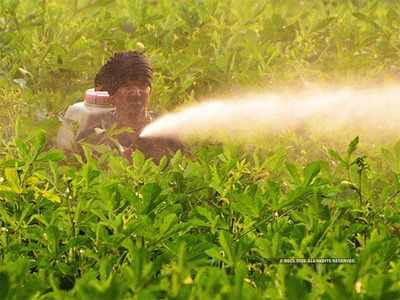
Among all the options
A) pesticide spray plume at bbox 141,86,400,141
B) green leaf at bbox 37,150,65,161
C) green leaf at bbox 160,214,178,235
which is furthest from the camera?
pesticide spray plume at bbox 141,86,400,141

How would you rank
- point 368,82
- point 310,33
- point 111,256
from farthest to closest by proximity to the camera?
point 310,33, point 368,82, point 111,256

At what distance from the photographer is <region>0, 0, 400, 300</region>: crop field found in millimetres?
2732

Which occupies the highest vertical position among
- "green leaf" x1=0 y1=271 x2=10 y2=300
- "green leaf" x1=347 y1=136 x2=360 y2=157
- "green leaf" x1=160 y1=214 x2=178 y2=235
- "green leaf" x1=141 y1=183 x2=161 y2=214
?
"green leaf" x1=347 y1=136 x2=360 y2=157

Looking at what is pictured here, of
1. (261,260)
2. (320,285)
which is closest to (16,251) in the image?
(261,260)

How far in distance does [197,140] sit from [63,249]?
255 centimetres

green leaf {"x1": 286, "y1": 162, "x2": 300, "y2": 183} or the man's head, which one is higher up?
the man's head

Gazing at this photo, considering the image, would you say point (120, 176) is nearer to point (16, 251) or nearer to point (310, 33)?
point (16, 251)

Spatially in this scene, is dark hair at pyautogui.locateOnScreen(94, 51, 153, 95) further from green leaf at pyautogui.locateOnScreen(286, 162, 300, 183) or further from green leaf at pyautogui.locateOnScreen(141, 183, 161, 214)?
green leaf at pyautogui.locateOnScreen(141, 183, 161, 214)

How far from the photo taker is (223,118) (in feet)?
18.7

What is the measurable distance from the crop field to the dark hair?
0.25 meters

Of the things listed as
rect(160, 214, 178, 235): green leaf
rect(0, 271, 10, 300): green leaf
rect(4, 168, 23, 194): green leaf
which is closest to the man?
rect(4, 168, 23, 194): green leaf

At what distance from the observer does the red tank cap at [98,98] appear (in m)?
5.78

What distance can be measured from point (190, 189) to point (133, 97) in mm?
2036

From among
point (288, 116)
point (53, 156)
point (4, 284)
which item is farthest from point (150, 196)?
point (288, 116)
